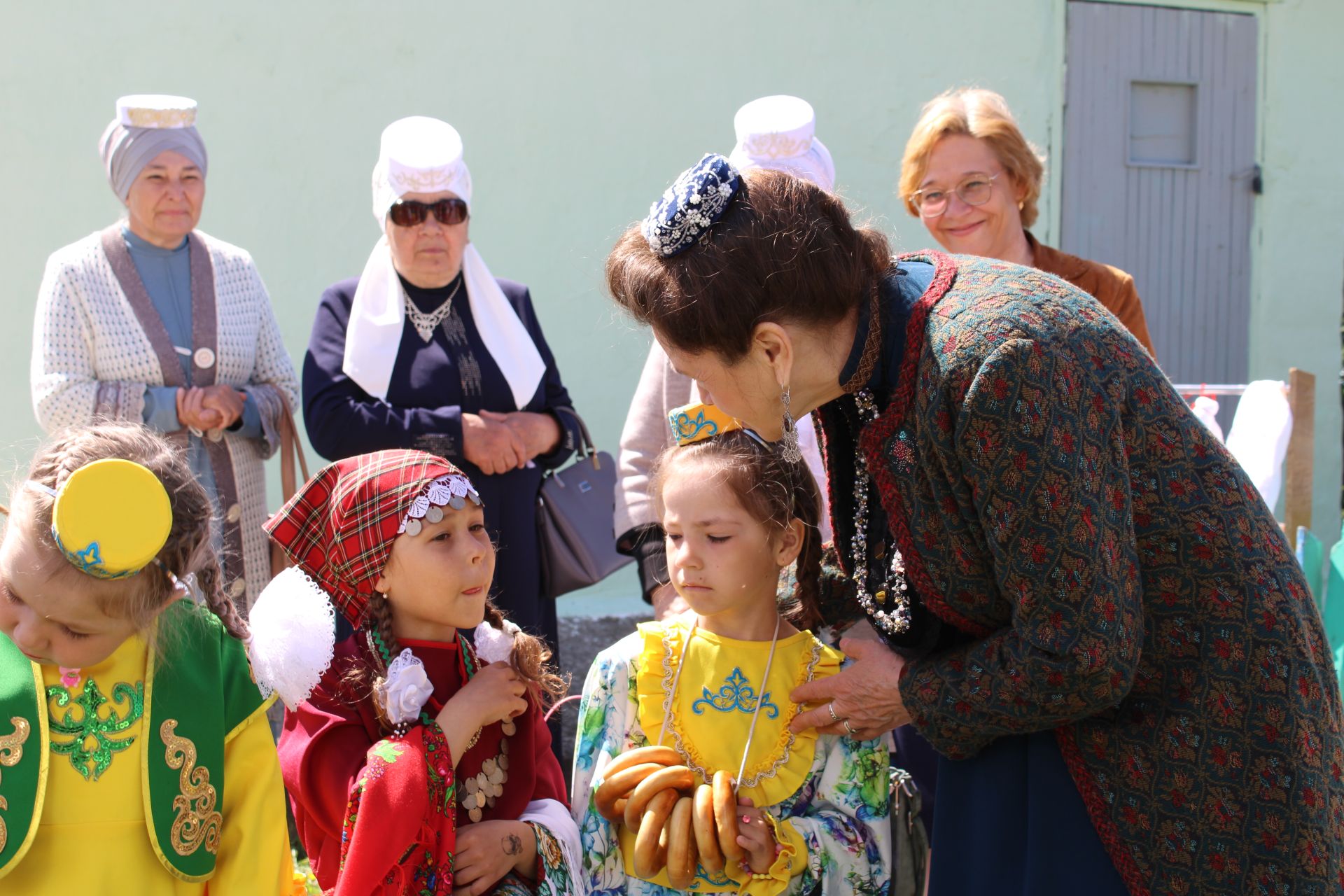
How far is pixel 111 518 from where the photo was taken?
78.4 inches

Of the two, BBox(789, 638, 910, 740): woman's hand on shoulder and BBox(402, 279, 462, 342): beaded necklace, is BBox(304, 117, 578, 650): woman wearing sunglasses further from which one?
BBox(789, 638, 910, 740): woman's hand on shoulder

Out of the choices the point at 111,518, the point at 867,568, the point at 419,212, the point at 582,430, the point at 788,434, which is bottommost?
the point at 582,430

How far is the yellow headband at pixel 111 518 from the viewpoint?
6.48ft

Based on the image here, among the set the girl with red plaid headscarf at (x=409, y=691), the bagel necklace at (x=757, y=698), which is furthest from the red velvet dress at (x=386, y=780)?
the bagel necklace at (x=757, y=698)

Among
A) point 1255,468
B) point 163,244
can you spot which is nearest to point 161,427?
point 163,244

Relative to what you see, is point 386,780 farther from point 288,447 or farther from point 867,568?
point 288,447

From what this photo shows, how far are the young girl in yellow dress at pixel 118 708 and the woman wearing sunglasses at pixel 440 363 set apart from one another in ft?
4.35

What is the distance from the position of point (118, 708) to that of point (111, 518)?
358 mm

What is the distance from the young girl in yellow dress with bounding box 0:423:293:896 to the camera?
201 centimetres

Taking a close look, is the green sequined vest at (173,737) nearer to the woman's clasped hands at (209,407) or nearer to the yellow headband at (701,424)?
the yellow headband at (701,424)

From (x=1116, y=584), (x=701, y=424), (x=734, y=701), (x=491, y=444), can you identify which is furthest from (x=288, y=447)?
(x=1116, y=584)

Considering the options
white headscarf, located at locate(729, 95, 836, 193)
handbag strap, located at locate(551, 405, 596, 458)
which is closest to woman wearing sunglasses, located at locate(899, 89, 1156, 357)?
white headscarf, located at locate(729, 95, 836, 193)

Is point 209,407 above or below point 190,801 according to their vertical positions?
above

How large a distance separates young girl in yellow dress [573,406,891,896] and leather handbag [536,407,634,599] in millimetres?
1107
